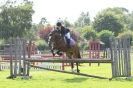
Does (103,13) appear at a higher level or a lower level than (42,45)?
higher

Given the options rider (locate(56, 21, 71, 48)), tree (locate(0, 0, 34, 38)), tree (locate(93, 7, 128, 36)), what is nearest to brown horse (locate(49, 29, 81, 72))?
rider (locate(56, 21, 71, 48))

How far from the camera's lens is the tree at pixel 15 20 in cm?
7400

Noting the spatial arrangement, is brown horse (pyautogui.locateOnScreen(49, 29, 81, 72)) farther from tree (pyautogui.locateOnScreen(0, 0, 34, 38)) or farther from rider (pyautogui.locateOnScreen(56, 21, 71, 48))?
tree (pyautogui.locateOnScreen(0, 0, 34, 38))

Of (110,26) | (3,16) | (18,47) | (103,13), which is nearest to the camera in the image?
(18,47)

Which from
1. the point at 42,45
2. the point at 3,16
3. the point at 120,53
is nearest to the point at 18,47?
the point at 120,53

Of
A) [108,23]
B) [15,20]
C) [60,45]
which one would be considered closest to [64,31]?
[60,45]

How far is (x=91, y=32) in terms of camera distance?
3674 inches

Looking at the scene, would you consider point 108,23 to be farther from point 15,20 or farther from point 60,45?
point 60,45

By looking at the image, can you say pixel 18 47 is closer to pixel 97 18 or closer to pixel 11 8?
pixel 11 8

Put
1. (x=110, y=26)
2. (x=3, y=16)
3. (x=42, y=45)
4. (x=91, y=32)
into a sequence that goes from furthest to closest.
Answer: (x=110, y=26) → (x=91, y=32) → (x=3, y=16) → (x=42, y=45)

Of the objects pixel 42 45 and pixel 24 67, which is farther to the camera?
pixel 42 45

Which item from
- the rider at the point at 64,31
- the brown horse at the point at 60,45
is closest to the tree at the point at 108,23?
the brown horse at the point at 60,45

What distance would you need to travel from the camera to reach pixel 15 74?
64.6 ft

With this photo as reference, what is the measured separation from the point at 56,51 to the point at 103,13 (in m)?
91.0
